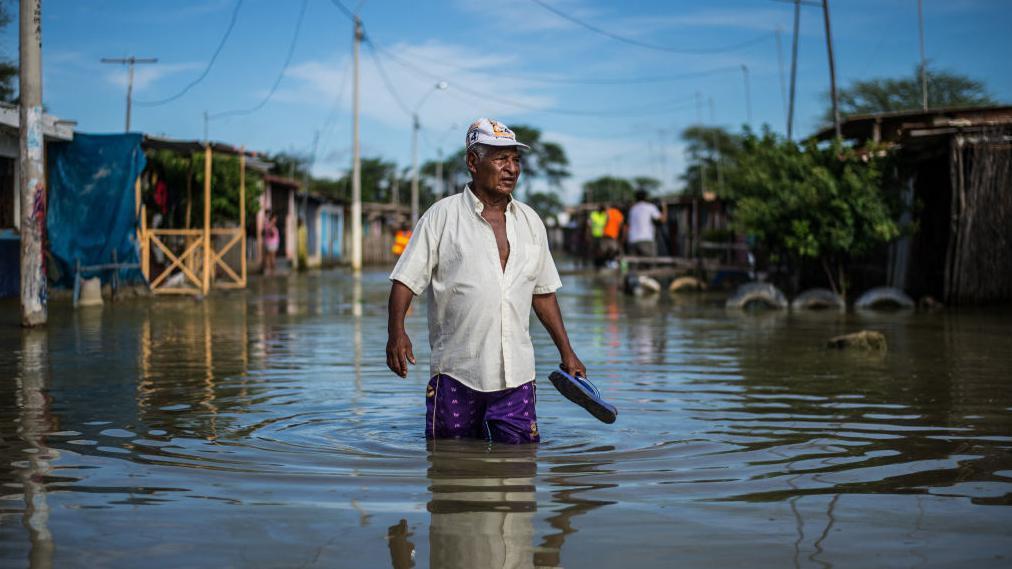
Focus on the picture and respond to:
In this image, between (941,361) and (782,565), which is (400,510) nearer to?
(782,565)

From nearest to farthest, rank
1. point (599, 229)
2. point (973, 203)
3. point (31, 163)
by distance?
1. point (31, 163)
2. point (973, 203)
3. point (599, 229)

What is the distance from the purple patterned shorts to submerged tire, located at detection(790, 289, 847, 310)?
12.4 metres

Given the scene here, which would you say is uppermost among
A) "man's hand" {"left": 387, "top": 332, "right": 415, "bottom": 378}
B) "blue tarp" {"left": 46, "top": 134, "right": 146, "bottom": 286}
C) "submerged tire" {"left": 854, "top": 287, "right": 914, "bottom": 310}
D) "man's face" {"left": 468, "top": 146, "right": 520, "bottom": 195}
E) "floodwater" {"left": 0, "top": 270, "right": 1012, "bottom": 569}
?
"blue tarp" {"left": 46, "top": 134, "right": 146, "bottom": 286}

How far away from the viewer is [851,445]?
552cm

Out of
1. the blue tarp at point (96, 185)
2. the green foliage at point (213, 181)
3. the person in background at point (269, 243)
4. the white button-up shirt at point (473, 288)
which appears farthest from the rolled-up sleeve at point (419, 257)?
the person in background at point (269, 243)

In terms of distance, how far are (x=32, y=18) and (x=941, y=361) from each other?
9.75 m

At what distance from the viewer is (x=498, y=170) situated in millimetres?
5082

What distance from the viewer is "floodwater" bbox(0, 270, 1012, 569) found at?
11.7 feet

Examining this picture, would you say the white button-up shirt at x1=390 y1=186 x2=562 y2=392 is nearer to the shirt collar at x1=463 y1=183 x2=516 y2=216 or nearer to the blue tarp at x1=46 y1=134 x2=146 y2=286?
the shirt collar at x1=463 y1=183 x2=516 y2=216

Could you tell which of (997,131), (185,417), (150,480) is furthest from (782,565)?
(997,131)

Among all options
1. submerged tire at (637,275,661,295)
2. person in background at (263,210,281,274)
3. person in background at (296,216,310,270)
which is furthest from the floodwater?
person in background at (296,216,310,270)

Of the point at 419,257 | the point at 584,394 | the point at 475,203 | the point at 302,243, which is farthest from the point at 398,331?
the point at 302,243

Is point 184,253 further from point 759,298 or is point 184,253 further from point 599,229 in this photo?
point 599,229

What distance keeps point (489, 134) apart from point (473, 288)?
0.67 m
